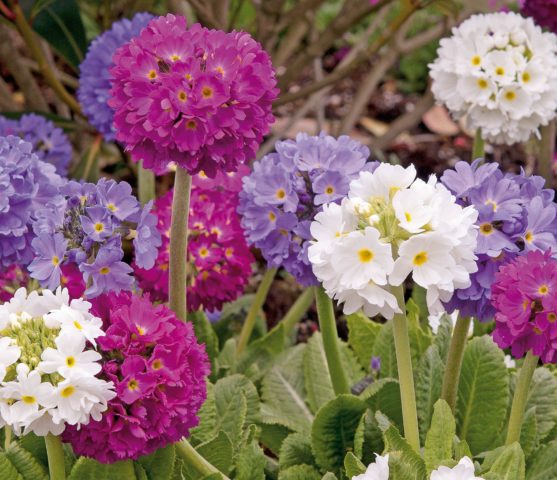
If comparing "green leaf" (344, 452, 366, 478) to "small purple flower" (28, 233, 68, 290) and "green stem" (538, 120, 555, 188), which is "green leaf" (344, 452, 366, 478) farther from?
"green stem" (538, 120, 555, 188)

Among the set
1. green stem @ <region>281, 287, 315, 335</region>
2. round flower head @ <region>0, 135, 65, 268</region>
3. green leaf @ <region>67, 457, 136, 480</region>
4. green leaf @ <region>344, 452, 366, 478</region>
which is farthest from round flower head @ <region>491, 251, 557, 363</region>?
green stem @ <region>281, 287, 315, 335</region>

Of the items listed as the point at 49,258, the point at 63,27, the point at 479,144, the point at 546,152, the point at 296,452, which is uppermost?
the point at 63,27

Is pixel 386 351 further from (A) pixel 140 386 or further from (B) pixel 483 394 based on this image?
(A) pixel 140 386

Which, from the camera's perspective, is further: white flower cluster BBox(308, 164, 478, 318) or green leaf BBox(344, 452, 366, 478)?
green leaf BBox(344, 452, 366, 478)

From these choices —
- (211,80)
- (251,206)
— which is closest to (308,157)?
(251,206)

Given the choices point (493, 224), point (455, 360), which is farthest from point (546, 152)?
point (493, 224)

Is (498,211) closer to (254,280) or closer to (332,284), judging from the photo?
(332,284)
